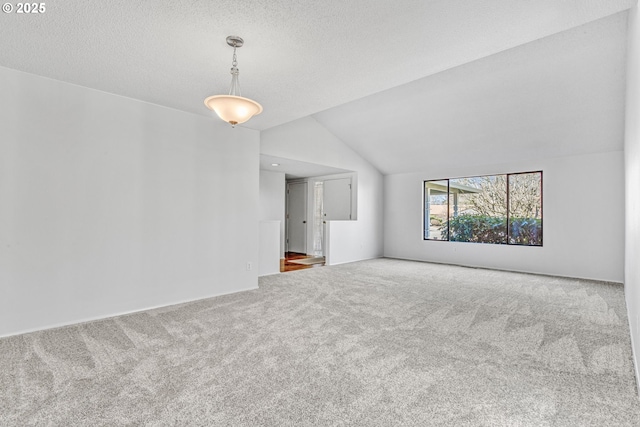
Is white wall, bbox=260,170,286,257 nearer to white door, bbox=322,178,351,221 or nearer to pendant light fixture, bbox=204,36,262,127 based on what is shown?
white door, bbox=322,178,351,221

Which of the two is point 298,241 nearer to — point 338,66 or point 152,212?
point 152,212

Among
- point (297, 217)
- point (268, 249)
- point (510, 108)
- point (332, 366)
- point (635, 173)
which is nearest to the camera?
point (332, 366)

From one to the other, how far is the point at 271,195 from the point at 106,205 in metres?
4.99

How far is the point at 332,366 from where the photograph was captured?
232 cm

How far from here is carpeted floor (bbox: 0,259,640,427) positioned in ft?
5.82

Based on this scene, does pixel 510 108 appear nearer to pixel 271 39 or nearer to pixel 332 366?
pixel 271 39

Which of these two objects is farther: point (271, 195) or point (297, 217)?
point (297, 217)

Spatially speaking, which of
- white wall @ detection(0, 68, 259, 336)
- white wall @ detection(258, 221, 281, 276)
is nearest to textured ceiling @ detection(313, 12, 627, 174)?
white wall @ detection(258, 221, 281, 276)

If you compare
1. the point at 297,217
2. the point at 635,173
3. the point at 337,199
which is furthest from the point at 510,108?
the point at 297,217

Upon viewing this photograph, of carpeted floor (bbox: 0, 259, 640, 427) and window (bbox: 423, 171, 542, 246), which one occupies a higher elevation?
window (bbox: 423, 171, 542, 246)

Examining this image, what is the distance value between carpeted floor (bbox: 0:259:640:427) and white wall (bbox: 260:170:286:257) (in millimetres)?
4410

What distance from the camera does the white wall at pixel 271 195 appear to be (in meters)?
8.17

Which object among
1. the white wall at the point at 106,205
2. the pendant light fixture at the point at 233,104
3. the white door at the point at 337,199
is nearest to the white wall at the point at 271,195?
the white door at the point at 337,199

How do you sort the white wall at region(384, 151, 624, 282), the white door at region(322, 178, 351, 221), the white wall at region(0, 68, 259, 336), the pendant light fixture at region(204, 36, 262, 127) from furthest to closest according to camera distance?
1. the white door at region(322, 178, 351, 221)
2. the white wall at region(384, 151, 624, 282)
3. the white wall at region(0, 68, 259, 336)
4. the pendant light fixture at region(204, 36, 262, 127)
